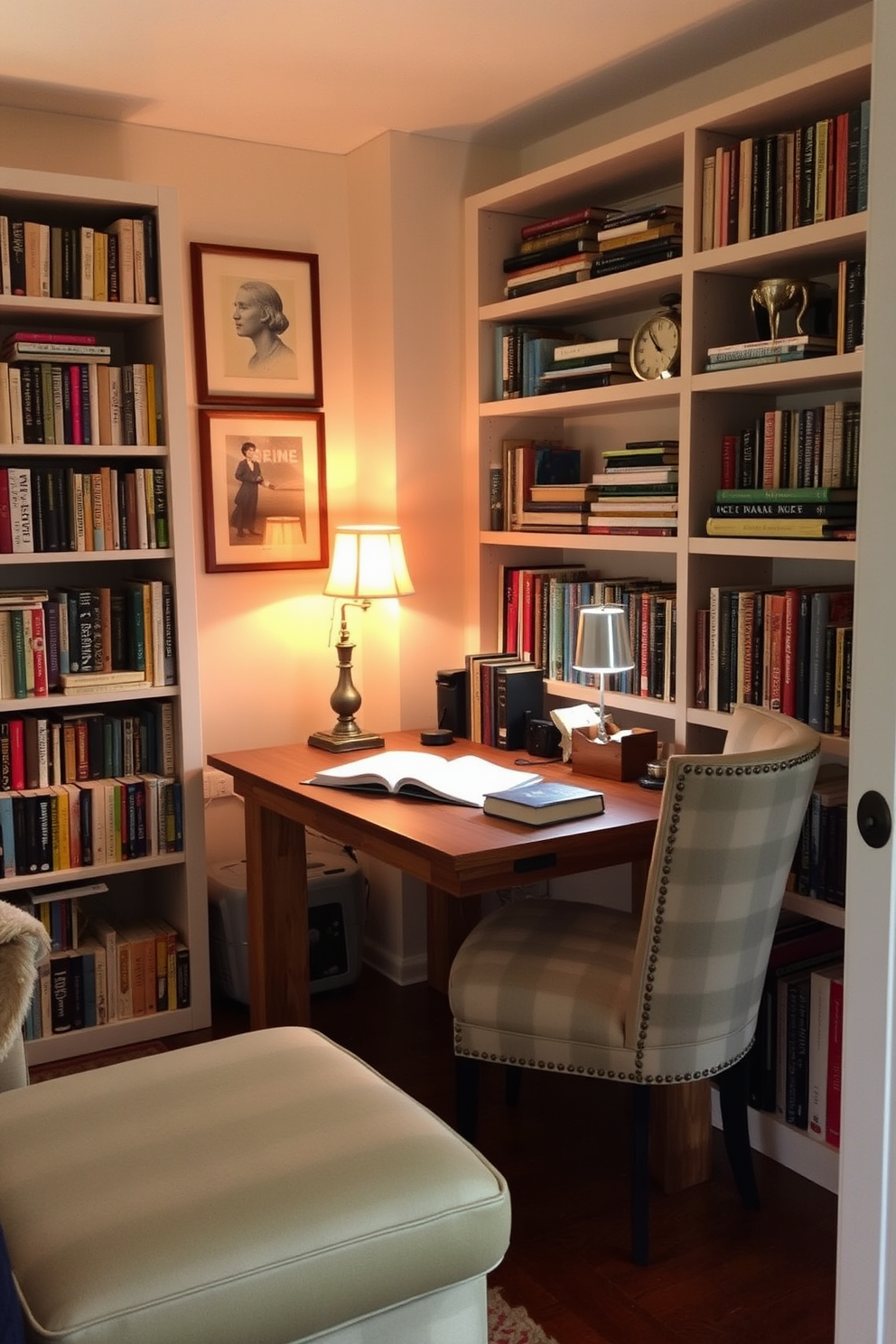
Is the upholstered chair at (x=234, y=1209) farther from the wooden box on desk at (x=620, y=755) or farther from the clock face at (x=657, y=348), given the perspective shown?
the clock face at (x=657, y=348)

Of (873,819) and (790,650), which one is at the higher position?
(790,650)

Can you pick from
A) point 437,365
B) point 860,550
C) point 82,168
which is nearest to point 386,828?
point 860,550

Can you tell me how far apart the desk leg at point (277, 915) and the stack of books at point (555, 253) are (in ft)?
4.88

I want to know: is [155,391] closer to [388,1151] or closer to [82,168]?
[82,168]

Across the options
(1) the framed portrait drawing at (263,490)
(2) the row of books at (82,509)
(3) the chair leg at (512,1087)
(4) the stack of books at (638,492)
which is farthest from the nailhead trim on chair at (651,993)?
(1) the framed portrait drawing at (263,490)

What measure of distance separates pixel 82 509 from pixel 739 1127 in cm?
200

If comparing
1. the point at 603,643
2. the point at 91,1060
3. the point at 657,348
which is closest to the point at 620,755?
the point at 603,643

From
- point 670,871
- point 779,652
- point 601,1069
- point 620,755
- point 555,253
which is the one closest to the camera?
point 670,871

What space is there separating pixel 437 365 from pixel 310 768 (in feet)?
3.99

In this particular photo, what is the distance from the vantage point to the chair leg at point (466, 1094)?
235 centimetres

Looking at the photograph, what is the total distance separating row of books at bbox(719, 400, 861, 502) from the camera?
2.34 metres

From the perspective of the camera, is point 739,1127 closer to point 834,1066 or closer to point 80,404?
point 834,1066

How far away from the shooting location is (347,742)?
3.08m

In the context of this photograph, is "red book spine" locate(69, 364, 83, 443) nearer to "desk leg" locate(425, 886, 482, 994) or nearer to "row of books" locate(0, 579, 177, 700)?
"row of books" locate(0, 579, 177, 700)
